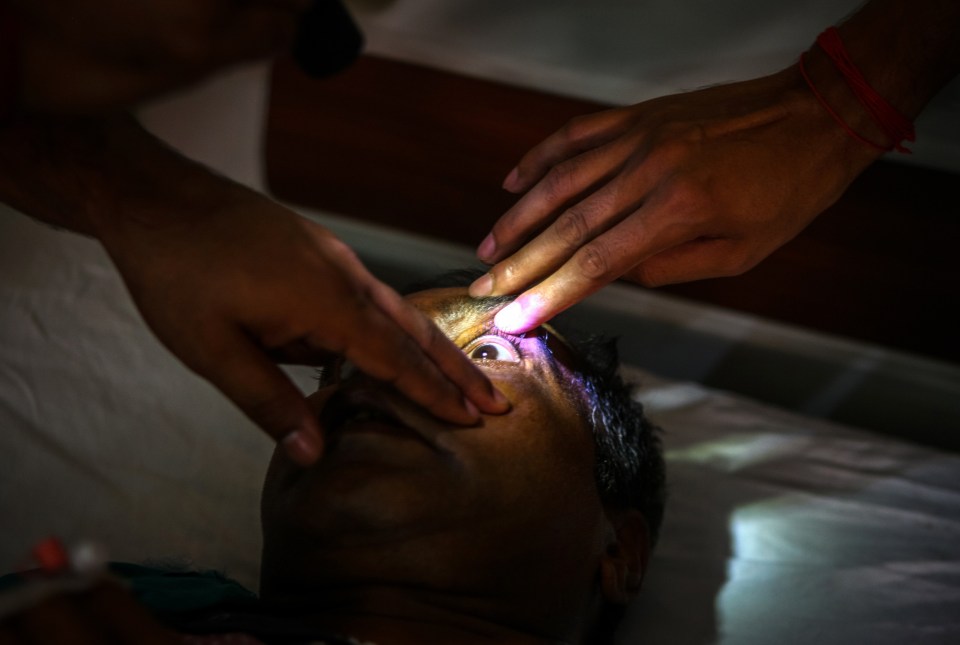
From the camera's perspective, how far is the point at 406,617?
3.78 feet

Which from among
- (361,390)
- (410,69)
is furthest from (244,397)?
(410,69)

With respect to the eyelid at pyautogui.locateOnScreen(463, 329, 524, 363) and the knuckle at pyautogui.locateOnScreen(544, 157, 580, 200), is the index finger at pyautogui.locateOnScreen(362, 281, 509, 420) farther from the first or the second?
the knuckle at pyautogui.locateOnScreen(544, 157, 580, 200)

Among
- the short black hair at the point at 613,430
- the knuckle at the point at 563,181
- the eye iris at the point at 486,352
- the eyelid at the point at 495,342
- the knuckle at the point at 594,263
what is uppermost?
the knuckle at the point at 563,181

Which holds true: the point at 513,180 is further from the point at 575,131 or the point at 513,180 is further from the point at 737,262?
the point at 737,262

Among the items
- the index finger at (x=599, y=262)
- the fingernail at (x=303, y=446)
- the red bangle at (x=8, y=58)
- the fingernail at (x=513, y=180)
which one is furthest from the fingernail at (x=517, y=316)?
the red bangle at (x=8, y=58)

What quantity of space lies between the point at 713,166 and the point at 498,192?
0.77 metres

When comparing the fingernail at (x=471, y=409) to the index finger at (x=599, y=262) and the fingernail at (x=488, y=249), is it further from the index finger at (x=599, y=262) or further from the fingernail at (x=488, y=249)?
the fingernail at (x=488, y=249)

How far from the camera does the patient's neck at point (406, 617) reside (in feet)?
3.75

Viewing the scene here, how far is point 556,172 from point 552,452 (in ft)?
1.36

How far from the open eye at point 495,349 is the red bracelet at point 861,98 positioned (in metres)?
0.60

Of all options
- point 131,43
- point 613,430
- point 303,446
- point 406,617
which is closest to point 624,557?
point 613,430

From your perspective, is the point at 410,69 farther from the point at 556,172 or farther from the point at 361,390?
the point at 361,390

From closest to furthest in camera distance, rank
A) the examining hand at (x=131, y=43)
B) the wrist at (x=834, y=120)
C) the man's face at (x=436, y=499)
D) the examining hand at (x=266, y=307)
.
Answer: the examining hand at (x=131, y=43) → the examining hand at (x=266, y=307) → the man's face at (x=436, y=499) → the wrist at (x=834, y=120)

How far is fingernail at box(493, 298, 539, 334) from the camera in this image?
4.08 ft
